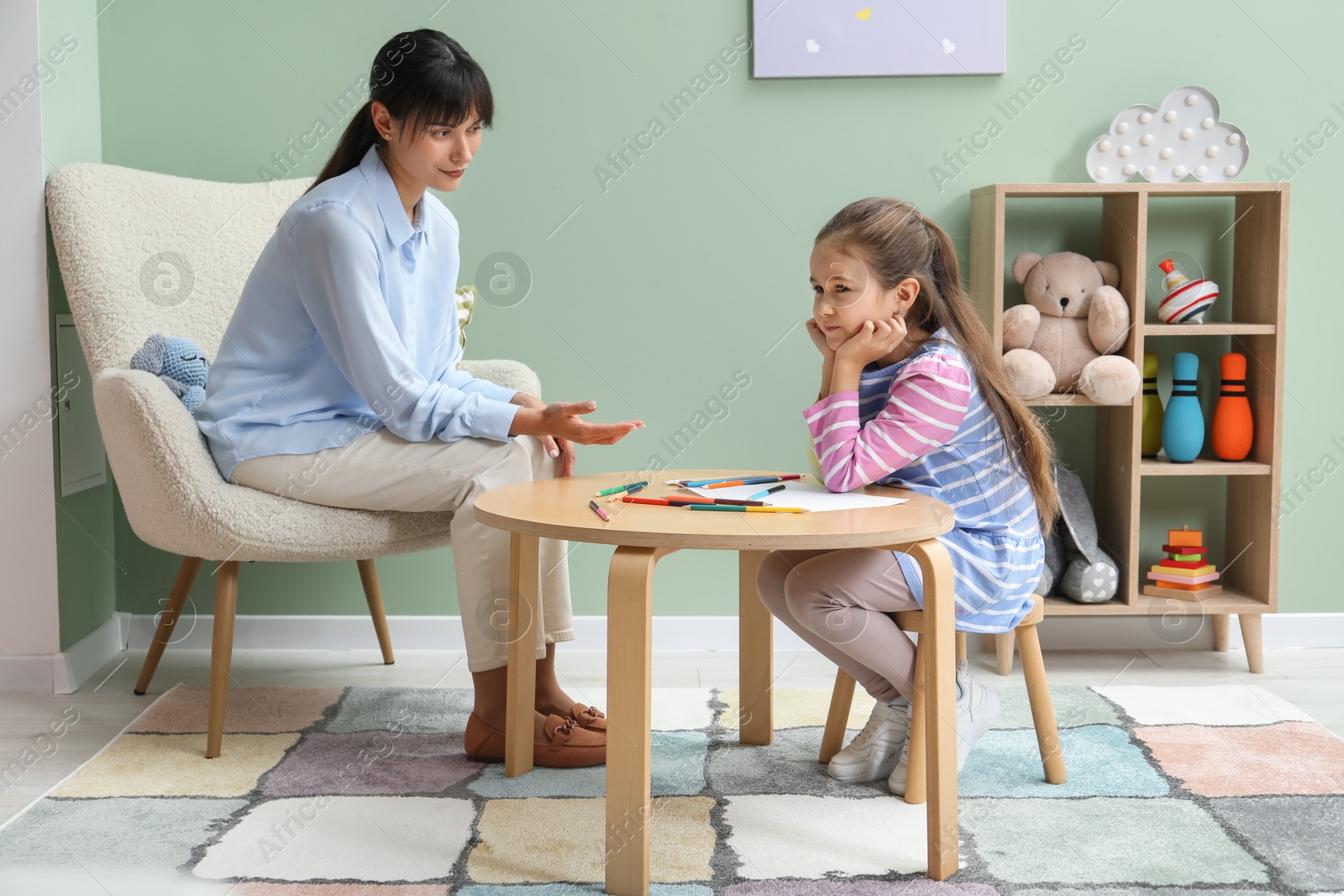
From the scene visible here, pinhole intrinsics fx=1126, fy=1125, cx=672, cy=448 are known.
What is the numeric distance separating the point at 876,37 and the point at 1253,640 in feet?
4.50

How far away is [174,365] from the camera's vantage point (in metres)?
1.82

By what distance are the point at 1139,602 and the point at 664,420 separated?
0.99 meters

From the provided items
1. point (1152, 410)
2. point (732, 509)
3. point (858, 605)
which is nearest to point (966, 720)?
point (858, 605)

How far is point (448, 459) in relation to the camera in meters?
1.64

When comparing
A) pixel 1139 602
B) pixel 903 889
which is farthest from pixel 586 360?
pixel 903 889

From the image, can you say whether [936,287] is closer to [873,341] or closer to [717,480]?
[873,341]

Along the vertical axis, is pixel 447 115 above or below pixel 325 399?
above

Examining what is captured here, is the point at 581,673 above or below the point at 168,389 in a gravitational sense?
below

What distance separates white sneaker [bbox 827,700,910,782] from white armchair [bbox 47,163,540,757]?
72 centimetres

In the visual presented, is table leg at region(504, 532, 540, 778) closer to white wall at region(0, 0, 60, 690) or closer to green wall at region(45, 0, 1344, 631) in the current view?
green wall at region(45, 0, 1344, 631)

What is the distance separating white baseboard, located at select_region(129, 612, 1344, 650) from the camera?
233 centimetres

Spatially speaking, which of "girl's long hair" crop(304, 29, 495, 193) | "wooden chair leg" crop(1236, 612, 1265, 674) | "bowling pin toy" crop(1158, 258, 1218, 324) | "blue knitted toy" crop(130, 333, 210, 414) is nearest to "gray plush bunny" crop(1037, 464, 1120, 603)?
"wooden chair leg" crop(1236, 612, 1265, 674)

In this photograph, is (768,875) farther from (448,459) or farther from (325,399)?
(325,399)

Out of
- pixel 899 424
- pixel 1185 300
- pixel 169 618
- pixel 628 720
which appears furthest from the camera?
pixel 1185 300
